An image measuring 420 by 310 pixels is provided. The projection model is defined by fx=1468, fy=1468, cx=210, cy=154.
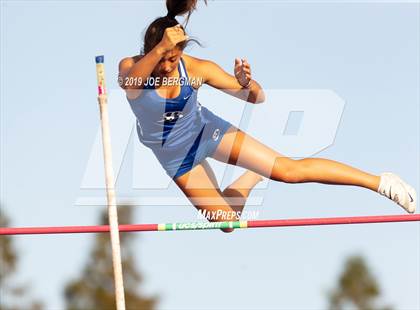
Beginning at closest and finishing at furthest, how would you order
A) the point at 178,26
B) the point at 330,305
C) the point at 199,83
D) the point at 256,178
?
1. the point at 178,26
2. the point at 199,83
3. the point at 256,178
4. the point at 330,305

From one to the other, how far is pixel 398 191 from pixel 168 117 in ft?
7.00

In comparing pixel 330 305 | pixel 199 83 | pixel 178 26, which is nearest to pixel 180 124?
pixel 199 83

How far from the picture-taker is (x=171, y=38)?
11648mm

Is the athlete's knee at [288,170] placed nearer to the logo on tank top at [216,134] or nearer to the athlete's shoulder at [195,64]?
the logo on tank top at [216,134]

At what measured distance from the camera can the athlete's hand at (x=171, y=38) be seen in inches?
459

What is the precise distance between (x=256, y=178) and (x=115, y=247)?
2.00 meters

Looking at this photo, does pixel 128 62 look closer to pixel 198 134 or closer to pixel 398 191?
pixel 198 134

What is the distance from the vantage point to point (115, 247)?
12.2m

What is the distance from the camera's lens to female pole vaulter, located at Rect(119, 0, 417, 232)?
12.3 meters

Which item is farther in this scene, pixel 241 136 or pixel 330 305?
pixel 330 305

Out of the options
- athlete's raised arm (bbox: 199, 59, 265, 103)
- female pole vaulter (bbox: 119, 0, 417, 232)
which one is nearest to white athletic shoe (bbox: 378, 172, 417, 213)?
female pole vaulter (bbox: 119, 0, 417, 232)

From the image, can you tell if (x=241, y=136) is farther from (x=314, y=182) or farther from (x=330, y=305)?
(x=330, y=305)

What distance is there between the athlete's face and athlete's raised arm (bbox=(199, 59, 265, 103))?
0.40m

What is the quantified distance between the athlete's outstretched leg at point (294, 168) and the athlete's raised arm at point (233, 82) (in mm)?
434
